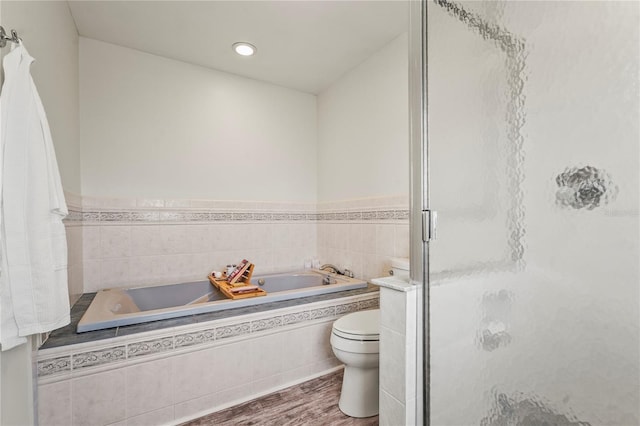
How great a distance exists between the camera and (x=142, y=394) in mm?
1481

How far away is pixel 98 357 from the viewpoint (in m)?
1.39

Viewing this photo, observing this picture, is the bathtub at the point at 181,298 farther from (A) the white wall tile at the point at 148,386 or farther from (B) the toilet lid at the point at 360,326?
(B) the toilet lid at the point at 360,326

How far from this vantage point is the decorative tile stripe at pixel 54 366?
4.21 feet

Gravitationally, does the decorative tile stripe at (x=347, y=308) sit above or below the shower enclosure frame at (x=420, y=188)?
below

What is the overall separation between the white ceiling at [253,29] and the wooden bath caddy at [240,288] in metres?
1.89

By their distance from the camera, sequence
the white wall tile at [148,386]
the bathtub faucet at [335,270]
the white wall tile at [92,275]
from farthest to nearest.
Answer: the bathtub faucet at [335,270] < the white wall tile at [92,275] < the white wall tile at [148,386]

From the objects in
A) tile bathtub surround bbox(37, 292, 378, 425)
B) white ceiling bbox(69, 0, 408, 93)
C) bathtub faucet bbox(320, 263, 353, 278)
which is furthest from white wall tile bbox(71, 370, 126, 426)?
white ceiling bbox(69, 0, 408, 93)

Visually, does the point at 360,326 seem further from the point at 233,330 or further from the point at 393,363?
the point at 233,330

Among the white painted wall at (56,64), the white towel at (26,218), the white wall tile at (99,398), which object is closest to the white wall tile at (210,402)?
the white wall tile at (99,398)

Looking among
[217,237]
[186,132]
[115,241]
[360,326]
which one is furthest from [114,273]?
[360,326]

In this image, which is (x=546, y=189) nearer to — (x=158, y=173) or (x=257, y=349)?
(x=257, y=349)

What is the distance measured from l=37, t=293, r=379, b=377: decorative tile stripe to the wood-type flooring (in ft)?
1.36

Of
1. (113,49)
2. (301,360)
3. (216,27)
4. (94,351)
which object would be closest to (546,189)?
(301,360)

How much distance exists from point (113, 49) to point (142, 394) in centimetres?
260
